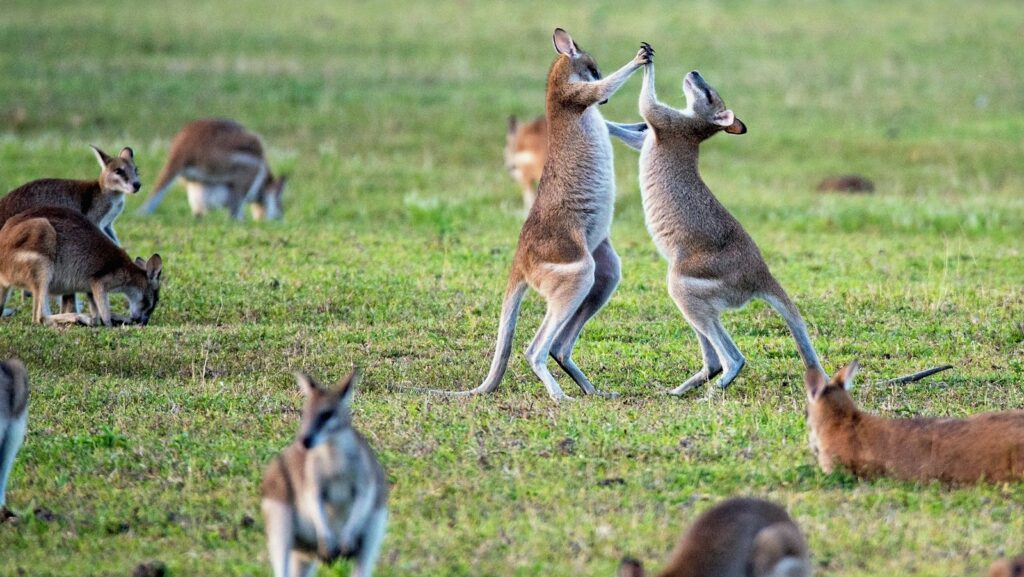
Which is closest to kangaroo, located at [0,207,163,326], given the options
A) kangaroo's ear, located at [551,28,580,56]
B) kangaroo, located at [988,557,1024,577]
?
kangaroo's ear, located at [551,28,580,56]

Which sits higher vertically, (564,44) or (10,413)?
(564,44)

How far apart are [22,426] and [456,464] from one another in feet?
6.02

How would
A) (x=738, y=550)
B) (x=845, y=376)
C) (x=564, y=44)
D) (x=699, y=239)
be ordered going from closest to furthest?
(x=738, y=550), (x=845, y=376), (x=699, y=239), (x=564, y=44)

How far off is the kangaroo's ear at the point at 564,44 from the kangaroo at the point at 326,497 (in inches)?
171

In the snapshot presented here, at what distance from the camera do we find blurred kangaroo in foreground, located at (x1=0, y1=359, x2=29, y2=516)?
5.67 meters

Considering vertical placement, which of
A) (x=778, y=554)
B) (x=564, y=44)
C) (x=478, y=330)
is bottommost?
(x=478, y=330)

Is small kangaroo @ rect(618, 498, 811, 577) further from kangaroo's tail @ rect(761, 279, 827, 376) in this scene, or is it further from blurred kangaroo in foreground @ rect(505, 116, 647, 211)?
blurred kangaroo in foreground @ rect(505, 116, 647, 211)

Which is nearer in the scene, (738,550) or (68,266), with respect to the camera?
(738,550)

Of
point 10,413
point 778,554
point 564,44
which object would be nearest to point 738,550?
point 778,554

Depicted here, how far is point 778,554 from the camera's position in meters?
4.53

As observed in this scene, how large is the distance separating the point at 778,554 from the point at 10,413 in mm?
3066

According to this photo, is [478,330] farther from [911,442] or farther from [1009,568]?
[1009,568]

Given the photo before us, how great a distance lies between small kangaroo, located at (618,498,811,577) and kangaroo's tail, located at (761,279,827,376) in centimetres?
325

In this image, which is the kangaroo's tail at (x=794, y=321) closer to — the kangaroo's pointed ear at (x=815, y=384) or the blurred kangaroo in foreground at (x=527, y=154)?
the kangaroo's pointed ear at (x=815, y=384)
